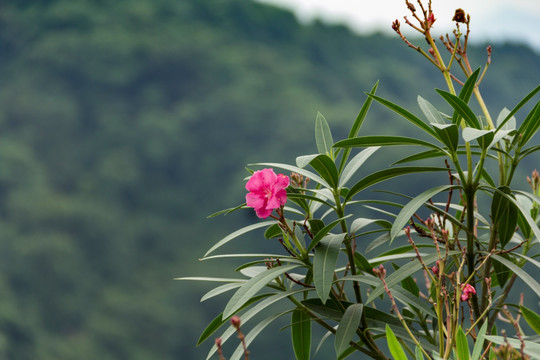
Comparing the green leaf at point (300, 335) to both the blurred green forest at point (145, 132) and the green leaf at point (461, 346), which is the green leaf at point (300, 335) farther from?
the blurred green forest at point (145, 132)

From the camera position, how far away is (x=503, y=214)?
945 mm

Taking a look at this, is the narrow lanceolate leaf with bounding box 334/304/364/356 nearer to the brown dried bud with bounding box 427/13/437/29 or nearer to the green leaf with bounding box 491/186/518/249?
the green leaf with bounding box 491/186/518/249

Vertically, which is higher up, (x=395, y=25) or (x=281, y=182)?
(x=395, y=25)

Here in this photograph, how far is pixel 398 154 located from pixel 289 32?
7913mm

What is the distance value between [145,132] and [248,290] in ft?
65.3

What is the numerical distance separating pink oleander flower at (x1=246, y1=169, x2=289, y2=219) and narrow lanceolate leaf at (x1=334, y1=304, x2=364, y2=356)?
174mm

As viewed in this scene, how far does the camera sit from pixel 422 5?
91 cm

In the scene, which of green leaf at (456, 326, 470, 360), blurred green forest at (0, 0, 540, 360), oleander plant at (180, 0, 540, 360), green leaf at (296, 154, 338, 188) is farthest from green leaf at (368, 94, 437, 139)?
blurred green forest at (0, 0, 540, 360)

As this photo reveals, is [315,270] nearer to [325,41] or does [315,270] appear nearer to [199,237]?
[199,237]

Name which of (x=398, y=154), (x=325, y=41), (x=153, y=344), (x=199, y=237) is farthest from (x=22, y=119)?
(x=398, y=154)

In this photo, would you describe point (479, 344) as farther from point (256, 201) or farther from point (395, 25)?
point (395, 25)

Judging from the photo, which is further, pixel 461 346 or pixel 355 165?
pixel 355 165

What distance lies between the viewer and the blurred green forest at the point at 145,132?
17.1 m

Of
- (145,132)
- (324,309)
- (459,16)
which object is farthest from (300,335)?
(145,132)
